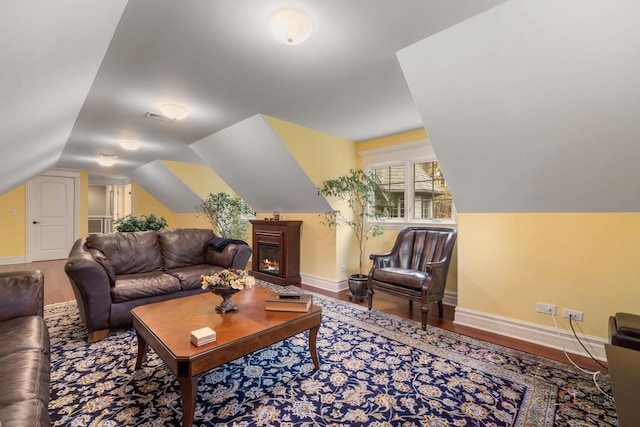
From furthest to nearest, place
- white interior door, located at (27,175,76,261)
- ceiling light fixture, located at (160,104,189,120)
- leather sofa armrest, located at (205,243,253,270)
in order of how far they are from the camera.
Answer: white interior door, located at (27,175,76,261) → leather sofa armrest, located at (205,243,253,270) → ceiling light fixture, located at (160,104,189,120)

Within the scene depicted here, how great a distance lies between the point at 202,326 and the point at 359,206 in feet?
10.7

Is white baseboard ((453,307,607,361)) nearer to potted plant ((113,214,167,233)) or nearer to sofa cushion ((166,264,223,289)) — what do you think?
sofa cushion ((166,264,223,289))

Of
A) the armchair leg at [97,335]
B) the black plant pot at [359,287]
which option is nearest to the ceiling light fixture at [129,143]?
the armchair leg at [97,335]

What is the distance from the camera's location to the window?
392cm

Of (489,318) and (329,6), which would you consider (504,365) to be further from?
(329,6)

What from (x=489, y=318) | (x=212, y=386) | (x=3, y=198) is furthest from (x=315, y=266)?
(x=3, y=198)

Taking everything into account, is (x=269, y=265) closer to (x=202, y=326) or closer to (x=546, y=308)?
(x=202, y=326)

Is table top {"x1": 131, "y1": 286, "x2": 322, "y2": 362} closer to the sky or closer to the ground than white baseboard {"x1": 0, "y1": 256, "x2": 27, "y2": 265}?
closer to the sky

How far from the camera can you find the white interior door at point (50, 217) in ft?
21.6

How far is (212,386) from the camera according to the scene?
1.91 meters

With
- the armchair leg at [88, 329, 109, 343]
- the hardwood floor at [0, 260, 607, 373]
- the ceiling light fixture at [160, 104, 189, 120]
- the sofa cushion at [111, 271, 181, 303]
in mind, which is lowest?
the hardwood floor at [0, 260, 607, 373]

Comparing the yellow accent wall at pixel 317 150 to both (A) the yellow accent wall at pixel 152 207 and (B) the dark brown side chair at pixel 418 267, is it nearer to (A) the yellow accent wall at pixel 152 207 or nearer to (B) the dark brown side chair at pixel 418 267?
(B) the dark brown side chair at pixel 418 267

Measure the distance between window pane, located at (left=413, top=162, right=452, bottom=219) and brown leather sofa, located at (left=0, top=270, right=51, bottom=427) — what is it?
3.97 meters

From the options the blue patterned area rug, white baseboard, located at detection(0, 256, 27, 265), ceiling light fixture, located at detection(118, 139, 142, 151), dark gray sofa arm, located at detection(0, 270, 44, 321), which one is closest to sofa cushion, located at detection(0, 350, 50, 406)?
the blue patterned area rug
